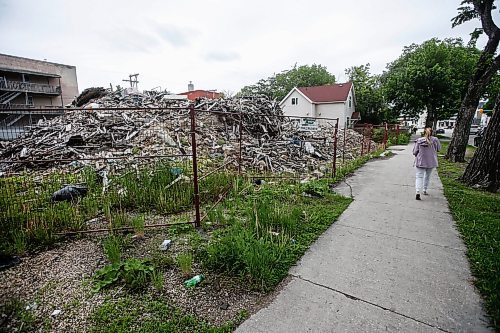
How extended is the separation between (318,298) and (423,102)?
30872 millimetres

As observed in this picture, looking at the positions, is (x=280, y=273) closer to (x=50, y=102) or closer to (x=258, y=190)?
(x=258, y=190)

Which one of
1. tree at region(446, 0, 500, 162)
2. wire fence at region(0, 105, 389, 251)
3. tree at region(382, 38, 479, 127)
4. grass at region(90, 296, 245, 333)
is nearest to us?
grass at region(90, 296, 245, 333)

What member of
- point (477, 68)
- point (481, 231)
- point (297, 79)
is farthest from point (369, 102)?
point (481, 231)

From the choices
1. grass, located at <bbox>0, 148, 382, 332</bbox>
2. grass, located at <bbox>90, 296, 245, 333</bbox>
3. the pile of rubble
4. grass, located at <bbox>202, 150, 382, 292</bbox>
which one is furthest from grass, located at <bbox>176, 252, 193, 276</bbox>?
the pile of rubble

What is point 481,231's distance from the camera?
4.47 m

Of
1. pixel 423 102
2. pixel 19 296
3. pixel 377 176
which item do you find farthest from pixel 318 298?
pixel 423 102

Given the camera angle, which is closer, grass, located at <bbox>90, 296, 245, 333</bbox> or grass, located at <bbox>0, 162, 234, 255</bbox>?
grass, located at <bbox>90, 296, 245, 333</bbox>

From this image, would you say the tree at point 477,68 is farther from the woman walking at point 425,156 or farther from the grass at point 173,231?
the grass at point 173,231

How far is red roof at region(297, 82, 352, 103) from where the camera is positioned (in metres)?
36.2

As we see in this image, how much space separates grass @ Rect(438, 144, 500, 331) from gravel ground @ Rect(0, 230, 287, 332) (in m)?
2.33

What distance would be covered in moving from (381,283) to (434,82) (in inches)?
1193

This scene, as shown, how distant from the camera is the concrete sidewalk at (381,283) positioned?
2.53 m

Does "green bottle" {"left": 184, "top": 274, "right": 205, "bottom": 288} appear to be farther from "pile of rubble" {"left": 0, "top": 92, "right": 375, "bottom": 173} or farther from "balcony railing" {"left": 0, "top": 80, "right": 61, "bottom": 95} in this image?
"balcony railing" {"left": 0, "top": 80, "right": 61, "bottom": 95}

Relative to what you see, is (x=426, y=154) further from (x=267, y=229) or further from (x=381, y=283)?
(x=267, y=229)
